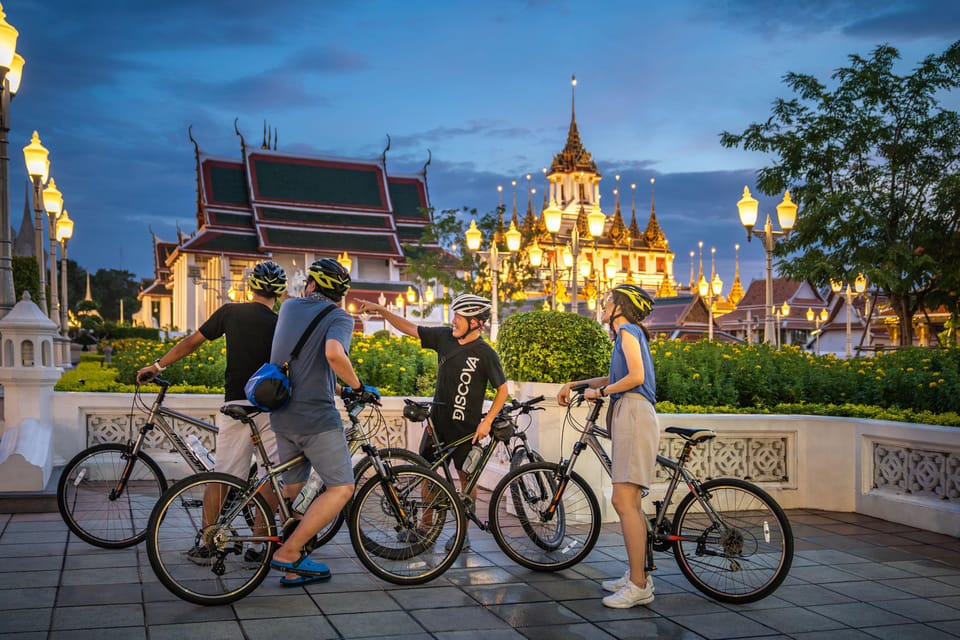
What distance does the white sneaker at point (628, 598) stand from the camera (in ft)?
17.9

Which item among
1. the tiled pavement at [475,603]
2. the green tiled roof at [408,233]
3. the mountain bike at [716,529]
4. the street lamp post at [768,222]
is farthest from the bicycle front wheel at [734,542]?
the green tiled roof at [408,233]

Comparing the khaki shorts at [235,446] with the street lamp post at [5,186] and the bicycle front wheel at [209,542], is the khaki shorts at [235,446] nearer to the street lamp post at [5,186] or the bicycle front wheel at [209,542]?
the bicycle front wheel at [209,542]

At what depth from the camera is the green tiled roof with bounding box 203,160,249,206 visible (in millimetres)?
56031

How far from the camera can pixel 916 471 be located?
802 cm

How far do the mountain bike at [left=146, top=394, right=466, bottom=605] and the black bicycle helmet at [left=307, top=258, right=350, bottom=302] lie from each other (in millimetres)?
704

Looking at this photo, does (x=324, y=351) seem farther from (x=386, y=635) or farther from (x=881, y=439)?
A: (x=881, y=439)

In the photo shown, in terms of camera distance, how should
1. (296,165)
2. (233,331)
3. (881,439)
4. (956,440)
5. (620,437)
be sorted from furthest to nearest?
(296,165) → (881,439) → (956,440) → (233,331) → (620,437)

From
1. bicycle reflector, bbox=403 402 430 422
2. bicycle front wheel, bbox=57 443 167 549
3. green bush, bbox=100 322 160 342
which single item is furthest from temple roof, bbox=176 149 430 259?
bicycle reflector, bbox=403 402 430 422

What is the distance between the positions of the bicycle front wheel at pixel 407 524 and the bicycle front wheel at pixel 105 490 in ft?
5.92

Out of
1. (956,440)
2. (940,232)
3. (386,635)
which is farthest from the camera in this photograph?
(940,232)

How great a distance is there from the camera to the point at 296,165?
5769cm

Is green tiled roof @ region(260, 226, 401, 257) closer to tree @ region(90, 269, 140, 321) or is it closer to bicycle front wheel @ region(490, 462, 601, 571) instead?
bicycle front wheel @ region(490, 462, 601, 571)

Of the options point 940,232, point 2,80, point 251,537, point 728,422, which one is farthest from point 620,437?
point 940,232

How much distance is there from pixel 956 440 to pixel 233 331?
19.4ft
